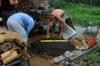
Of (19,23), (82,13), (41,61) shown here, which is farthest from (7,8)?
(82,13)

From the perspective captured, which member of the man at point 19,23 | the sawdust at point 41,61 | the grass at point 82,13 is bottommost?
the grass at point 82,13

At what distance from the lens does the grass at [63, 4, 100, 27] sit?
1092 centimetres

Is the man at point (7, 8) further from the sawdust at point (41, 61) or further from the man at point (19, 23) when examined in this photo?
the sawdust at point (41, 61)

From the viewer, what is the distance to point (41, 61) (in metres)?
7.97

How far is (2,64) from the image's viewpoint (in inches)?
225

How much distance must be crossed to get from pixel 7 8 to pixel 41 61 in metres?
1.50

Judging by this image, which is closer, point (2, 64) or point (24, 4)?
point (2, 64)

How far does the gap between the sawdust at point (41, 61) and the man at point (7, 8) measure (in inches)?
48.7

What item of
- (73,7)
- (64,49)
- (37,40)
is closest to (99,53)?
(64,49)

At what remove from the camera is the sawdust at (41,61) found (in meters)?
7.78

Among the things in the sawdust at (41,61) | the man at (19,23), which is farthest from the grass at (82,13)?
the man at (19,23)

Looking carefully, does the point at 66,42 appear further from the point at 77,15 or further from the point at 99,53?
the point at 77,15

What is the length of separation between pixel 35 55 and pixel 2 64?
261cm

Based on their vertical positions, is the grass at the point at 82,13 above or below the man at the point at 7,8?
below
